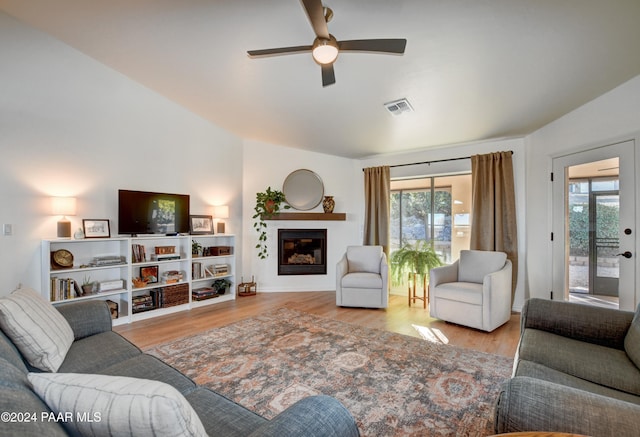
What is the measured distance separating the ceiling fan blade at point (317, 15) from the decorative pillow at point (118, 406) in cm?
182

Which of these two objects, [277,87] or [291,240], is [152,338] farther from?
[277,87]

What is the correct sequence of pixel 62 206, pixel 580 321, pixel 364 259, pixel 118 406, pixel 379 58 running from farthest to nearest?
pixel 364 259
pixel 62 206
pixel 379 58
pixel 580 321
pixel 118 406

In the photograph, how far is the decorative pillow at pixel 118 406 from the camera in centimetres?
61

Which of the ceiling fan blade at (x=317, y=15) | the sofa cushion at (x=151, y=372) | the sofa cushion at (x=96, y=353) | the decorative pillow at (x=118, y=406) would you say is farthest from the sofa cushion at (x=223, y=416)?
the ceiling fan blade at (x=317, y=15)

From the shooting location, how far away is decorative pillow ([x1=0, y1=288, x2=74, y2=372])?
1317mm

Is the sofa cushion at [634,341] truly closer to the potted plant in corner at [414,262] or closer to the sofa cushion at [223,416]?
the sofa cushion at [223,416]

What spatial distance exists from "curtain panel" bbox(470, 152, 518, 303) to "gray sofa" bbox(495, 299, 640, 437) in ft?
6.76

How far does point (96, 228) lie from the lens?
3334 millimetres

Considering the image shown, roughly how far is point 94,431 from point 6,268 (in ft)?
11.0

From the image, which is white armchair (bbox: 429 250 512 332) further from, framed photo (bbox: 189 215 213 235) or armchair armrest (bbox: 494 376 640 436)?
framed photo (bbox: 189 215 213 235)

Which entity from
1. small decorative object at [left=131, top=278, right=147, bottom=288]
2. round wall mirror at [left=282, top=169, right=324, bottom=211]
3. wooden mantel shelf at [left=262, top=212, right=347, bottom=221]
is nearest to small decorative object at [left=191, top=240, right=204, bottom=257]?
small decorative object at [left=131, top=278, right=147, bottom=288]

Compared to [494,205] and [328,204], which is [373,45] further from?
[328,204]

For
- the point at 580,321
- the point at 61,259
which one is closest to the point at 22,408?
the point at 580,321

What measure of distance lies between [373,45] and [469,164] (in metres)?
3.00
